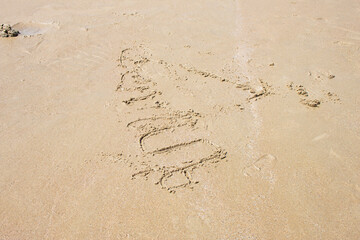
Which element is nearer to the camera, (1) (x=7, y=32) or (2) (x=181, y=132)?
(2) (x=181, y=132)

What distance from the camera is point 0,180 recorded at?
2051mm

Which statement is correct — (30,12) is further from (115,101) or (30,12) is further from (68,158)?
(68,158)

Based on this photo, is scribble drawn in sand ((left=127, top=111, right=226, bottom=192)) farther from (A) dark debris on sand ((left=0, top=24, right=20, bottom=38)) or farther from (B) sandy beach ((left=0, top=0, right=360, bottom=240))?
(A) dark debris on sand ((left=0, top=24, right=20, bottom=38))

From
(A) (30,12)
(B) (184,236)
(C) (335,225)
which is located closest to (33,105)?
(B) (184,236)

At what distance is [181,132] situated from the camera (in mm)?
2426

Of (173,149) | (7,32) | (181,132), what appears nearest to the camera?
(173,149)

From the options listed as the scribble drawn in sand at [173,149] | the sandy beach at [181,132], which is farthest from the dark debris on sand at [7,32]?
the scribble drawn in sand at [173,149]

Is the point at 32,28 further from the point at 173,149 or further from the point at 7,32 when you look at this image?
the point at 173,149

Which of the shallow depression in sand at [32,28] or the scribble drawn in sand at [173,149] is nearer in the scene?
the scribble drawn in sand at [173,149]

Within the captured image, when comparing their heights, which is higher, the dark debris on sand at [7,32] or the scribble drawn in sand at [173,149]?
the dark debris on sand at [7,32]

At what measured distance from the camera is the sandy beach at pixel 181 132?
1.79 metres

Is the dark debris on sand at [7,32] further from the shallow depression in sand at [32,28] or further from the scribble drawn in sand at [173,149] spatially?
the scribble drawn in sand at [173,149]

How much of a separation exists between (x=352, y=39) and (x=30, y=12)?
17.7 ft

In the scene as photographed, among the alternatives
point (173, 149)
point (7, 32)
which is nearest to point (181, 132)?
point (173, 149)
